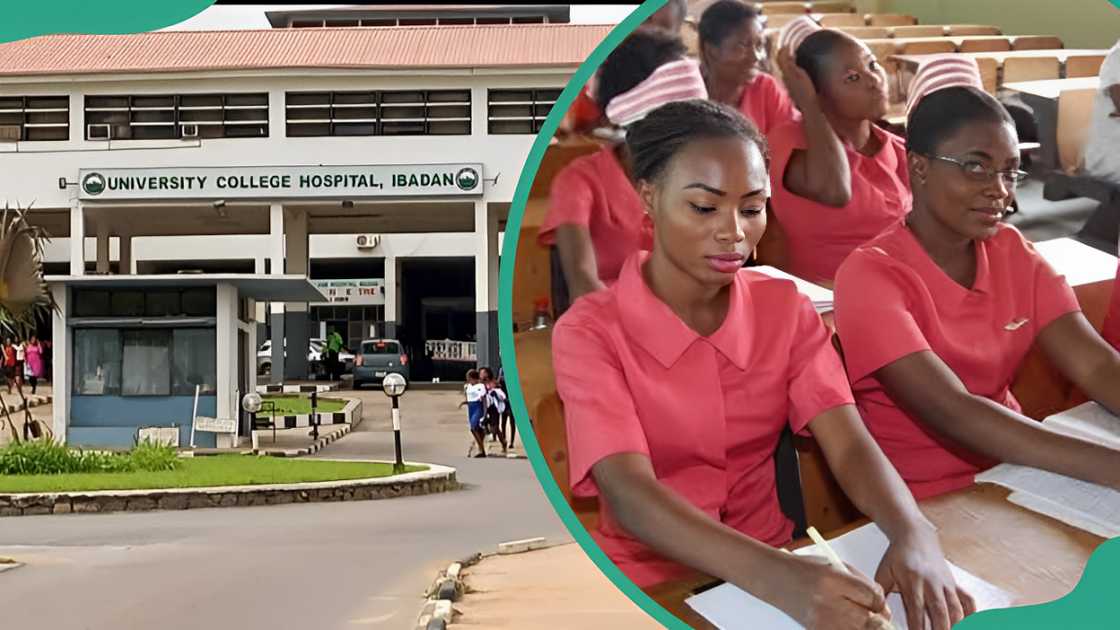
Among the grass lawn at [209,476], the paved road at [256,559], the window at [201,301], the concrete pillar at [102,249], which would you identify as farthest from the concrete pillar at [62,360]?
the concrete pillar at [102,249]

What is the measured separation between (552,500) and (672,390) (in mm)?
347

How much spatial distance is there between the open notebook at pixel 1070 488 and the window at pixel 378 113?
19.6m

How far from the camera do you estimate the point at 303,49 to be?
73.2ft

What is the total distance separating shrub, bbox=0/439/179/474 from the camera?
12.3 metres

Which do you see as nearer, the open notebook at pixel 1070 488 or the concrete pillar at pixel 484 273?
→ the open notebook at pixel 1070 488

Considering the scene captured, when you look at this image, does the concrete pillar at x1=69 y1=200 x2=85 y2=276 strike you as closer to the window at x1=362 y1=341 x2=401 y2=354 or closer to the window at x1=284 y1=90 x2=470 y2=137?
the window at x1=284 y1=90 x2=470 y2=137

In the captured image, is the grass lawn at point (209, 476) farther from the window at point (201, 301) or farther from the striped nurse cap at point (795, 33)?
the striped nurse cap at point (795, 33)

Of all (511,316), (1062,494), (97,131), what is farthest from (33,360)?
(1062,494)

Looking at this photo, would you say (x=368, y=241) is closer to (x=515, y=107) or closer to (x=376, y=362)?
(x=376, y=362)

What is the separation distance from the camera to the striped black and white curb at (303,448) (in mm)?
14543

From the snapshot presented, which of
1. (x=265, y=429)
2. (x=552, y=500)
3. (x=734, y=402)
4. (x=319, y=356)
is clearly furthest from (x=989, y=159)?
(x=319, y=356)

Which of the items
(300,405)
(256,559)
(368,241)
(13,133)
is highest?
(13,133)

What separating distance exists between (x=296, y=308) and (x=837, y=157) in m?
22.6

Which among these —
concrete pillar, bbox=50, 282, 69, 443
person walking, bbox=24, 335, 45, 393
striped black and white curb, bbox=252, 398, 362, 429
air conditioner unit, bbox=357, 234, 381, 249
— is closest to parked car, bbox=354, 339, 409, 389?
air conditioner unit, bbox=357, 234, 381, 249
